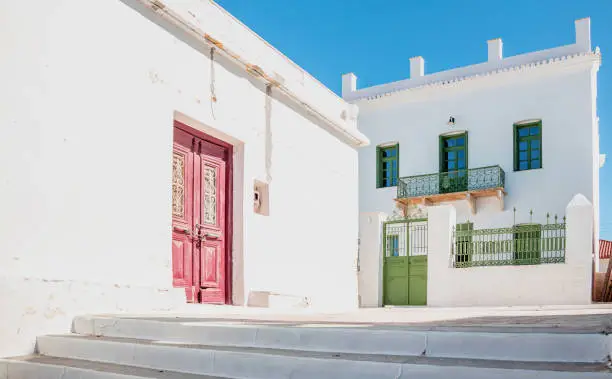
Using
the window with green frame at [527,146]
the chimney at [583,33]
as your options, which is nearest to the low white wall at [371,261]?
the window with green frame at [527,146]

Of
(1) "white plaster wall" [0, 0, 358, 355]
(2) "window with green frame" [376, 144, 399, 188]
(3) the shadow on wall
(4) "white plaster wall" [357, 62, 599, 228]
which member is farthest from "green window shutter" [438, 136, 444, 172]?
(3) the shadow on wall

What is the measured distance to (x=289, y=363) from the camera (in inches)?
125

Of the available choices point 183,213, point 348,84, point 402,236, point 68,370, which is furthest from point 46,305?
point 348,84

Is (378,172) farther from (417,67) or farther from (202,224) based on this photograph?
(202,224)

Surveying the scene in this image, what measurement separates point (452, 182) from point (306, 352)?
16.2m

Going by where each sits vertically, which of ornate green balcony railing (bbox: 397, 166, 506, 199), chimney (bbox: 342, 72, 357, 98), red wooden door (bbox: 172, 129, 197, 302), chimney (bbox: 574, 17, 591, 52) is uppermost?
chimney (bbox: 574, 17, 591, 52)

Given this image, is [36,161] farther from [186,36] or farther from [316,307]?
[316,307]

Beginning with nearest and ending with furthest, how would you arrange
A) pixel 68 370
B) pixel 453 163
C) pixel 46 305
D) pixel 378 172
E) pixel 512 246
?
1. pixel 68 370
2. pixel 46 305
3. pixel 512 246
4. pixel 453 163
5. pixel 378 172

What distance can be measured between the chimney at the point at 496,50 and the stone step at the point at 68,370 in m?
17.6

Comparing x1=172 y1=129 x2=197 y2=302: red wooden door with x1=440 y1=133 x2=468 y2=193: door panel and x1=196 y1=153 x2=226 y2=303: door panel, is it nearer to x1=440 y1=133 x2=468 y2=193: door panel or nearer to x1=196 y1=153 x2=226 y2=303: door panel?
x1=196 y1=153 x2=226 y2=303: door panel

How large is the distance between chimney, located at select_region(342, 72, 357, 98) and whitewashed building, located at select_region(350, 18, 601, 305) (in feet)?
2.87

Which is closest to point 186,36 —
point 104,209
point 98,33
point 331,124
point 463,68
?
point 98,33

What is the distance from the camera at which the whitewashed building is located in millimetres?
17297

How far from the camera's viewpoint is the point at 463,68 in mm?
19672
